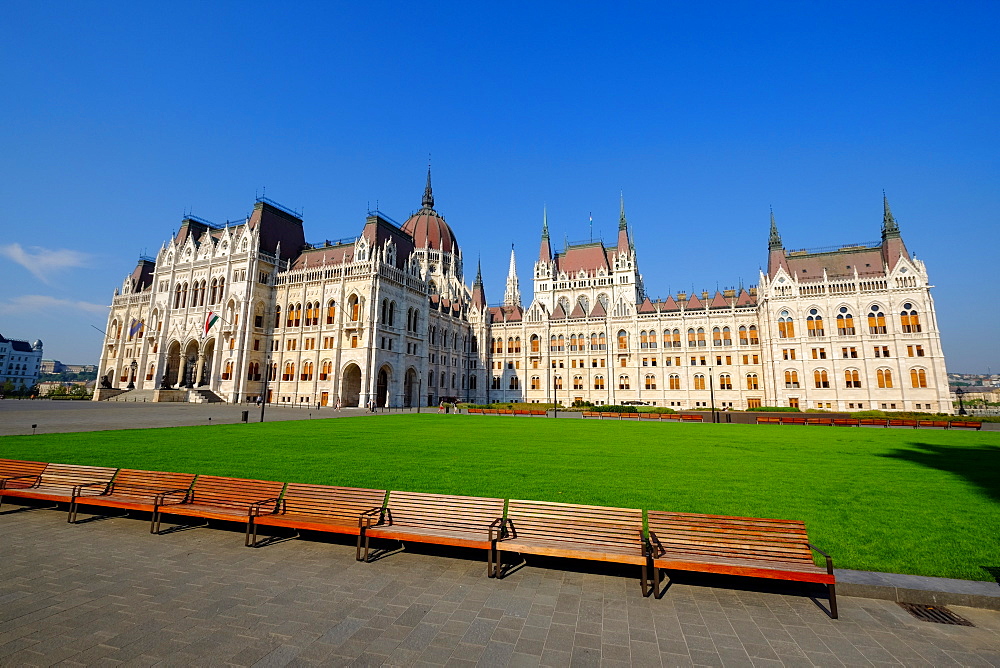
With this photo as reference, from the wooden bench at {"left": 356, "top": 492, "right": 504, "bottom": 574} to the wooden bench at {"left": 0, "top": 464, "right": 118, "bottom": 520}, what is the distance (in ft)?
19.6

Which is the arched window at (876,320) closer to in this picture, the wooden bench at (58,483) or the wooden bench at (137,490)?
the wooden bench at (137,490)

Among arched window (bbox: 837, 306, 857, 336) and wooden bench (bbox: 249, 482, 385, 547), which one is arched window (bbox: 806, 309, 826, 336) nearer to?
arched window (bbox: 837, 306, 857, 336)

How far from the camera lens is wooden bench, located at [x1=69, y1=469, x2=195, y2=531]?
7777 mm

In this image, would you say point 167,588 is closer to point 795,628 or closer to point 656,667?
point 656,667

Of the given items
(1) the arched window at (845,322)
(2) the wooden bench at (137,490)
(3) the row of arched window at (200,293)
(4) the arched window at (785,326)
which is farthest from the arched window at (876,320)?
(3) the row of arched window at (200,293)

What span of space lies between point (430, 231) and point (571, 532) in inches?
3127

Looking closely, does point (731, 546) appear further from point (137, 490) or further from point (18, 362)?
point (18, 362)

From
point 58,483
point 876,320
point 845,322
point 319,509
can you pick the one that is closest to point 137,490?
point 58,483

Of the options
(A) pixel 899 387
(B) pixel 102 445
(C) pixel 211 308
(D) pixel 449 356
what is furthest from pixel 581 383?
(B) pixel 102 445

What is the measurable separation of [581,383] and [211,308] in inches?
1967

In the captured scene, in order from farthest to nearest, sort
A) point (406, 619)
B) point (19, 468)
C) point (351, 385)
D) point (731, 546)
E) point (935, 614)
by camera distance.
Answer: point (351, 385), point (19, 468), point (731, 546), point (935, 614), point (406, 619)

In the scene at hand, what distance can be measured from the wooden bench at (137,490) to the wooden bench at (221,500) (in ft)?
0.51

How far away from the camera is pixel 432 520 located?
6730 millimetres

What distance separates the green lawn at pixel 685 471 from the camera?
23.2 feet
